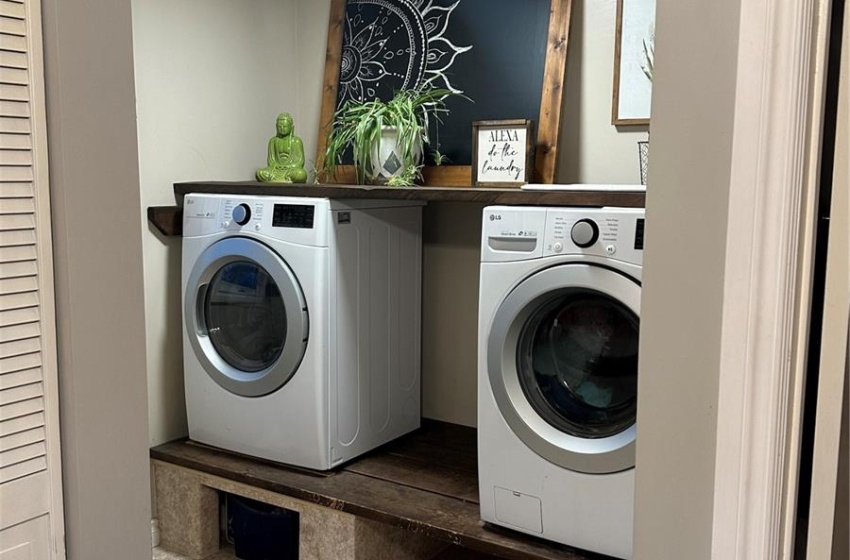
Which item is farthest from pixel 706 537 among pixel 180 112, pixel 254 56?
pixel 254 56

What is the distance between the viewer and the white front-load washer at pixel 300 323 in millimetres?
2574

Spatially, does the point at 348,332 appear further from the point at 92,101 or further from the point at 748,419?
the point at 748,419

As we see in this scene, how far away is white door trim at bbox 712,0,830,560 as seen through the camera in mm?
888

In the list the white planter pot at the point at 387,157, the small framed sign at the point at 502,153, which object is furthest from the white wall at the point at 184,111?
the small framed sign at the point at 502,153

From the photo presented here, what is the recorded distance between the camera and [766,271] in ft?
3.00

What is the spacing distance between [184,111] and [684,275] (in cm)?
236

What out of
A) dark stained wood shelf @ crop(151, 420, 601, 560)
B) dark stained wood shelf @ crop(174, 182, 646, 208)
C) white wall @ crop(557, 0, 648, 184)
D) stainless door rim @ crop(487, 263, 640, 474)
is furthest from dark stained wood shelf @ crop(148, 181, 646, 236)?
dark stained wood shelf @ crop(151, 420, 601, 560)

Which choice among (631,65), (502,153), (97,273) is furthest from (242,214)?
(97,273)

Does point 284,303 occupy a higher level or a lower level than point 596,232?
lower

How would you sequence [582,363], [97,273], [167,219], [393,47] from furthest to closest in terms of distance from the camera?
[393,47] < [167,219] < [582,363] < [97,273]

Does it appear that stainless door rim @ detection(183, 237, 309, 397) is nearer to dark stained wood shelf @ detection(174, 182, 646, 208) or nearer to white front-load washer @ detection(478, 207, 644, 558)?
dark stained wood shelf @ detection(174, 182, 646, 208)

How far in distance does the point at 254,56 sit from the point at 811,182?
8.64 ft

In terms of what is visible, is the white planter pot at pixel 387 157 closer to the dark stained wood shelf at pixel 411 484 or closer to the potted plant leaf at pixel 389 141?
the potted plant leaf at pixel 389 141

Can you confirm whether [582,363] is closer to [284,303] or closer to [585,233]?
[585,233]
